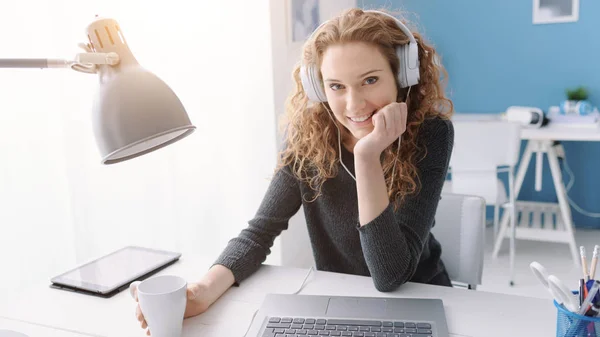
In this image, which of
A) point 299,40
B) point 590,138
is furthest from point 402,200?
point 590,138

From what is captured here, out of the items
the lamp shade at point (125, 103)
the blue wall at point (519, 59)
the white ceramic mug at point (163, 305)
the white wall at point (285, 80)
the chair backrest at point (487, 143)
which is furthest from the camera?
the blue wall at point (519, 59)

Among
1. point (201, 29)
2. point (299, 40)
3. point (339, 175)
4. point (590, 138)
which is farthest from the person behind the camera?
point (590, 138)

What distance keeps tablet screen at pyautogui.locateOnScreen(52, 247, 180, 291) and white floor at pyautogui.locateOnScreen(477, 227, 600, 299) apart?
1.72 metres

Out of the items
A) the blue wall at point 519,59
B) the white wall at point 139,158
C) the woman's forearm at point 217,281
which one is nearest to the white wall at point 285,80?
the white wall at point 139,158

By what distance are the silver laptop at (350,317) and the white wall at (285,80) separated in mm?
1177

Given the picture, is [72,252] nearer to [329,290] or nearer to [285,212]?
[285,212]

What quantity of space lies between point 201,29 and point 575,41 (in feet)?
7.20

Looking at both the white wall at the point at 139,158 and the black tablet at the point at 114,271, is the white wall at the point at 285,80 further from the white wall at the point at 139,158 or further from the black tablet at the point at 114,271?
the black tablet at the point at 114,271

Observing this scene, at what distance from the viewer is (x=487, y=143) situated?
245 cm

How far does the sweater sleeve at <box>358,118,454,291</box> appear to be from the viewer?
1015 millimetres

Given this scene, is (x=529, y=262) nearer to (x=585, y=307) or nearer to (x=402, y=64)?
(x=402, y=64)

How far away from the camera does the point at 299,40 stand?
2.38 metres

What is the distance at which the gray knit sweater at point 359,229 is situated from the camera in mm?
1021

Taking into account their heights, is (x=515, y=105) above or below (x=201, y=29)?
below
